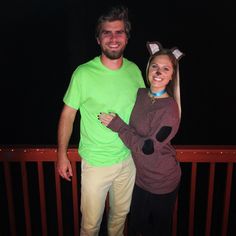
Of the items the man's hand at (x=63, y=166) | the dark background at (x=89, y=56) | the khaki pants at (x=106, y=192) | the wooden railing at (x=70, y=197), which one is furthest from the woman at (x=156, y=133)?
the dark background at (x=89, y=56)

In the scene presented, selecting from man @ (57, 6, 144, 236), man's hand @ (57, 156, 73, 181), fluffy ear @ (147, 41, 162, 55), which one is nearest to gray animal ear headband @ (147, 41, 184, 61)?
fluffy ear @ (147, 41, 162, 55)

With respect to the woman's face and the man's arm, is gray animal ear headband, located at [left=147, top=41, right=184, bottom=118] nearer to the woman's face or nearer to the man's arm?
the woman's face

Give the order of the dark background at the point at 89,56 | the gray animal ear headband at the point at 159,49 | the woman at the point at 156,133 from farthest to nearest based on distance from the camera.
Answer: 1. the dark background at the point at 89,56
2. the gray animal ear headband at the point at 159,49
3. the woman at the point at 156,133

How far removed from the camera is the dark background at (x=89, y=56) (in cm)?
614

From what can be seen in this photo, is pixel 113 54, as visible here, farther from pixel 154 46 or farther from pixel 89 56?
pixel 89 56

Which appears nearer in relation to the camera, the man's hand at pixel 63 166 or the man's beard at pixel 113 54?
the man's beard at pixel 113 54

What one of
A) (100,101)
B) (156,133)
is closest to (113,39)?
(100,101)

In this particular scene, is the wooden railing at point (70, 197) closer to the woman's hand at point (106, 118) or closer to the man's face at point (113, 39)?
the woman's hand at point (106, 118)

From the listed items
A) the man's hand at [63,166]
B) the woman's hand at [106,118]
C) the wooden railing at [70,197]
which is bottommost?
the wooden railing at [70,197]

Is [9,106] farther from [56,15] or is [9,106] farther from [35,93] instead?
[56,15]

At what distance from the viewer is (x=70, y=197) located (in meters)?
4.09

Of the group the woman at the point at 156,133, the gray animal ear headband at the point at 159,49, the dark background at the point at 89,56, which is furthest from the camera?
the dark background at the point at 89,56

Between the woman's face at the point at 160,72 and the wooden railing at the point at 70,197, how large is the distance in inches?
18.7

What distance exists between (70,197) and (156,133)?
283 cm
